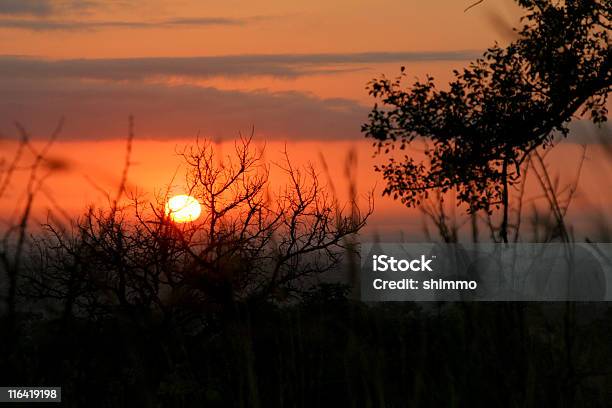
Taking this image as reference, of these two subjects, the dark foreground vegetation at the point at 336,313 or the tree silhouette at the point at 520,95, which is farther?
the tree silhouette at the point at 520,95

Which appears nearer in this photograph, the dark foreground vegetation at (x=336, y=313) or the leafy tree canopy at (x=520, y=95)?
the dark foreground vegetation at (x=336, y=313)

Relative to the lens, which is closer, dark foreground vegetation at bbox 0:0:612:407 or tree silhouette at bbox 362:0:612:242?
dark foreground vegetation at bbox 0:0:612:407

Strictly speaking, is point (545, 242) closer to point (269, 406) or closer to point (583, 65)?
point (269, 406)

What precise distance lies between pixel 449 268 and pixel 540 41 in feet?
52.5

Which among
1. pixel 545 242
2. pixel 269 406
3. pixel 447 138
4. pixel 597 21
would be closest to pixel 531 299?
pixel 545 242

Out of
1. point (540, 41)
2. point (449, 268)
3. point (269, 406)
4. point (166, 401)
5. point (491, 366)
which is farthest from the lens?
point (540, 41)

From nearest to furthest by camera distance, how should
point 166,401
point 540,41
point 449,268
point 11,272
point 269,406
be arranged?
point 11,272
point 449,268
point 269,406
point 166,401
point 540,41

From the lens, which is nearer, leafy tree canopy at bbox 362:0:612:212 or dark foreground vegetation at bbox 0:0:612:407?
dark foreground vegetation at bbox 0:0:612:407

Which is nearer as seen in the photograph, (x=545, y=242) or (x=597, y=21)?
(x=545, y=242)

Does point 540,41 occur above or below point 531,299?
above

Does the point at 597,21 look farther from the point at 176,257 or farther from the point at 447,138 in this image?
the point at 176,257

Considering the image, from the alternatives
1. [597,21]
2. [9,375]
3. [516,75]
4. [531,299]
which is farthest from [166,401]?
[597,21]

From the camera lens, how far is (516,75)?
17891mm

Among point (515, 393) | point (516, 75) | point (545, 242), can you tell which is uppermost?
point (516, 75)
